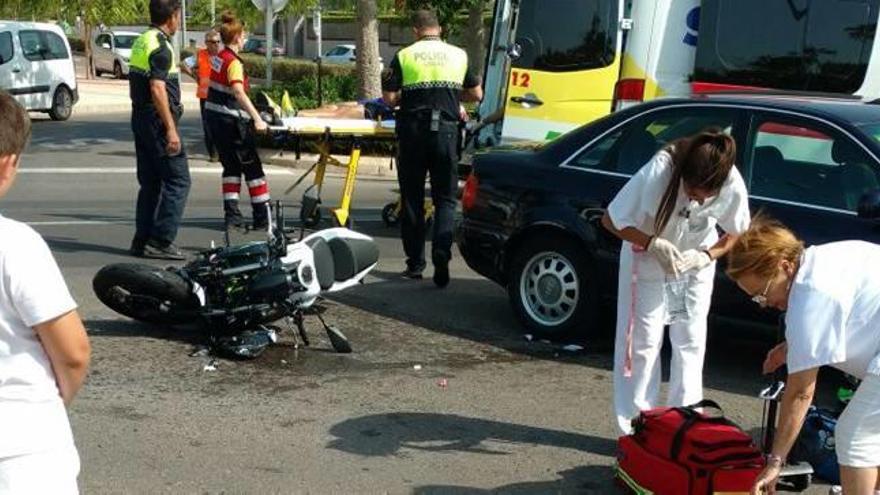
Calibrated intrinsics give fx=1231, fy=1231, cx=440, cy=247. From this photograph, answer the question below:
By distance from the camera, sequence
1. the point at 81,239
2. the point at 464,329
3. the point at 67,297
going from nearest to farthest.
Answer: the point at 67,297
the point at 464,329
the point at 81,239

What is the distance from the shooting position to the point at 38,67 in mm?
23109

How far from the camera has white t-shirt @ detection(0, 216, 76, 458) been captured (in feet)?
8.84

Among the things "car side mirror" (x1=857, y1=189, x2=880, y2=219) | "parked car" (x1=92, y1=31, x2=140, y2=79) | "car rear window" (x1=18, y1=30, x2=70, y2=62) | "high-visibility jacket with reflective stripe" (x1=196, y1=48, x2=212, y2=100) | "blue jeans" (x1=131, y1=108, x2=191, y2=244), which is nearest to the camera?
"car side mirror" (x1=857, y1=189, x2=880, y2=219)

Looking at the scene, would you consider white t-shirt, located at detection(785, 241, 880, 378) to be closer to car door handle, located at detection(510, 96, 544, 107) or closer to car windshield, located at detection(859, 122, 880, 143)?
car windshield, located at detection(859, 122, 880, 143)

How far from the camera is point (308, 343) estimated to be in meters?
6.94

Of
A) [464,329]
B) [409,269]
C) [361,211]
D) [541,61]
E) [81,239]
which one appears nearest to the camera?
[464,329]

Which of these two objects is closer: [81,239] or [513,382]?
[513,382]

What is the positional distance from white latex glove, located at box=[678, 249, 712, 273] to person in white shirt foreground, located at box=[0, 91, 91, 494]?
9.27ft

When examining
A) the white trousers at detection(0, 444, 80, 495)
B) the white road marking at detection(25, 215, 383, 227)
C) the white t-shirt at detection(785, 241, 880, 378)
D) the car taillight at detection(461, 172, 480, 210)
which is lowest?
the white road marking at detection(25, 215, 383, 227)

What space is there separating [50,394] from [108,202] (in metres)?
10.4

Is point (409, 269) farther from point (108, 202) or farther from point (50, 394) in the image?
point (50, 394)

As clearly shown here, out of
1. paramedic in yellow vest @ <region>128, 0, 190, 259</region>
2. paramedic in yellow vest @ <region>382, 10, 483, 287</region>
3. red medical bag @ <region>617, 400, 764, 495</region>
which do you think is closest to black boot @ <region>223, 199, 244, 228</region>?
paramedic in yellow vest @ <region>128, 0, 190, 259</region>

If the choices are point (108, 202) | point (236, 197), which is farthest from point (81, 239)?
point (108, 202)

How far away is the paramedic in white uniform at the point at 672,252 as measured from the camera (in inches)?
190
